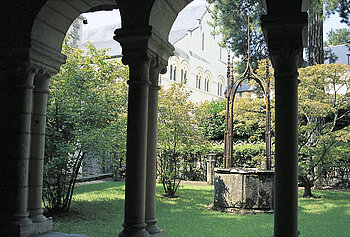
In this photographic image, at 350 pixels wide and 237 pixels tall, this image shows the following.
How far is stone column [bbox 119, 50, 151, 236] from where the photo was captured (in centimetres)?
338

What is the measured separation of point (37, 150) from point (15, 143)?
36cm

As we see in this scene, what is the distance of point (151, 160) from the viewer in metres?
3.75

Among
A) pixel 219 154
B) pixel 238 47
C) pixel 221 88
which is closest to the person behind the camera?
pixel 219 154

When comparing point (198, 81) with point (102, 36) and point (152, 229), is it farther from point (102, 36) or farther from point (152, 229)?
point (152, 229)

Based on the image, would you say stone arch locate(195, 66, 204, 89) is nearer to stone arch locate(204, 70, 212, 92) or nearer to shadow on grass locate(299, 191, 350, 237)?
stone arch locate(204, 70, 212, 92)

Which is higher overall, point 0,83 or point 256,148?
point 0,83

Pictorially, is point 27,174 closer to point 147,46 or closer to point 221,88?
point 147,46

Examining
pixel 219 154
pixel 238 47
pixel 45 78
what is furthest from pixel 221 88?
pixel 45 78

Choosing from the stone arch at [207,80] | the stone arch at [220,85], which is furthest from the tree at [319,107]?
the stone arch at [220,85]

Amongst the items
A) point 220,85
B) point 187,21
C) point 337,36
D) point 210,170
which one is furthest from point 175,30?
point 210,170

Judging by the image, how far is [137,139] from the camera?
11.3 ft

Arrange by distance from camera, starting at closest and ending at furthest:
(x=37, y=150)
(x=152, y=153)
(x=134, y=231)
→ (x=134, y=231)
(x=152, y=153)
(x=37, y=150)

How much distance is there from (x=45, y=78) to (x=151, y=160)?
171 cm

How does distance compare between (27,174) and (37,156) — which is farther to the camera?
(37,156)
